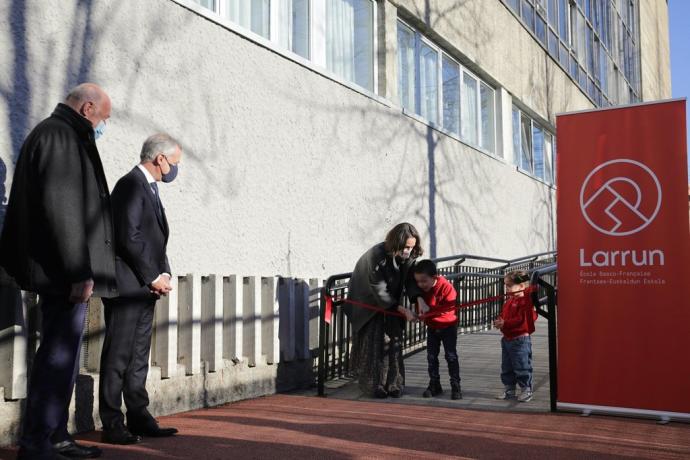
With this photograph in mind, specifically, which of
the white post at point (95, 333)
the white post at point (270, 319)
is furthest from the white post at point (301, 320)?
the white post at point (95, 333)

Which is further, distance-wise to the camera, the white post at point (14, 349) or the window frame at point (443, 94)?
the window frame at point (443, 94)

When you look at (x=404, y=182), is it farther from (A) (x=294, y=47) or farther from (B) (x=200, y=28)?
(B) (x=200, y=28)

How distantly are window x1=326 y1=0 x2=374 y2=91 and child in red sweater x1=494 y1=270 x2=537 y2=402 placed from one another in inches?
150

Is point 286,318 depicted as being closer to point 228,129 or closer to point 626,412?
point 228,129

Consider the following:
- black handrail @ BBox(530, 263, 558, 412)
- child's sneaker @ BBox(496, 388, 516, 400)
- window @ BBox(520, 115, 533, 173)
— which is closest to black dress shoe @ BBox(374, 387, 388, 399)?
child's sneaker @ BBox(496, 388, 516, 400)

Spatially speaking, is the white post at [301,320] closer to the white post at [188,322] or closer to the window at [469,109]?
the white post at [188,322]

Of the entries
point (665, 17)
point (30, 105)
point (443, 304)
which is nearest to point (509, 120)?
point (443, 304)

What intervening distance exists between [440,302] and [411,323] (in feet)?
7.84

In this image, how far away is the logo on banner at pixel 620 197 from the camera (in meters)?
5.20

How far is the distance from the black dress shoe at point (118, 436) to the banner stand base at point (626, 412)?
3.12 meters

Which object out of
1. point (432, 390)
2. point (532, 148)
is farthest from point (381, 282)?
point (532, 148)

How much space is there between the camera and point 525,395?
5.88 metres

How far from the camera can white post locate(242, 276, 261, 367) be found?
5871 millimetres

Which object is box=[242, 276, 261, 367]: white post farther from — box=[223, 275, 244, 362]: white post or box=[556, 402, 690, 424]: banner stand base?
box=[556, 402, 690, 424]: banner stand base
